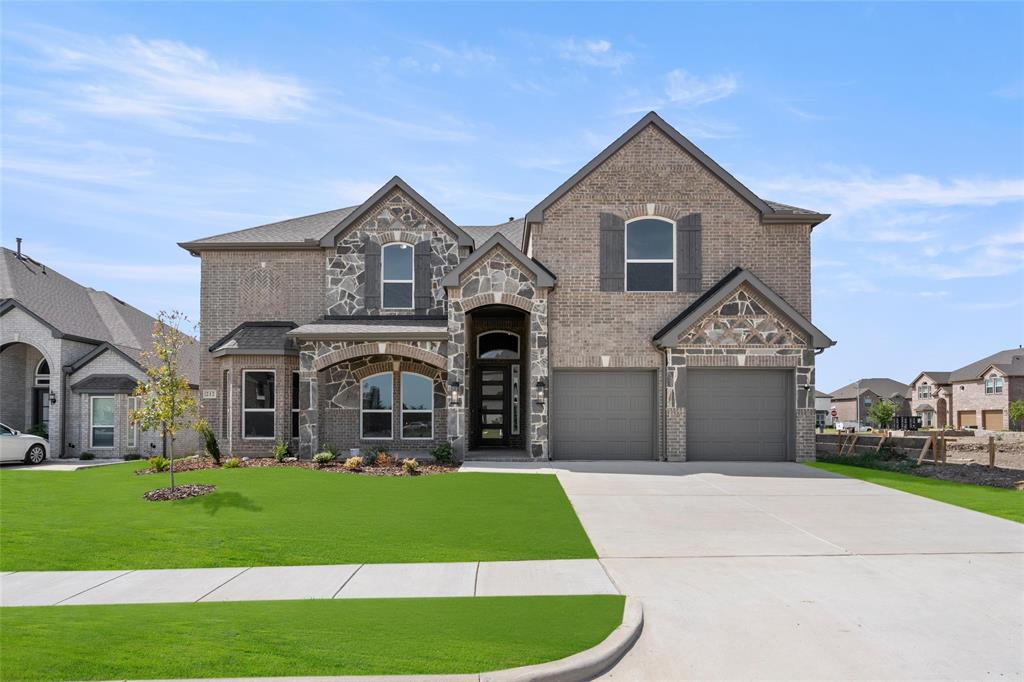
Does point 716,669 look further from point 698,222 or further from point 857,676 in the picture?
point 698,222

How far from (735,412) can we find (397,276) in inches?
420

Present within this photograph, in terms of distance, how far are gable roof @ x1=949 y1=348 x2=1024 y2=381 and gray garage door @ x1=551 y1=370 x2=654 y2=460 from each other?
175ft

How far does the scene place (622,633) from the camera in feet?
20.6

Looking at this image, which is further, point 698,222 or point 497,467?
point 698,222

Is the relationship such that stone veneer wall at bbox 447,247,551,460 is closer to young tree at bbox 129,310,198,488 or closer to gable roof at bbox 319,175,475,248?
gable roof at bbox 319,175,475,248

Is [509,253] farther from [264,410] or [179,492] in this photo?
[179,492]

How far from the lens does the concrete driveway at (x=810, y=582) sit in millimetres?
5945

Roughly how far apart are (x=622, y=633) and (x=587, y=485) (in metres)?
8.93

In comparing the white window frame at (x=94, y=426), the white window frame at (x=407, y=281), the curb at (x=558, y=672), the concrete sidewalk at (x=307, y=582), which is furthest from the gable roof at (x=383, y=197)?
the curb at (x=558, y=672)

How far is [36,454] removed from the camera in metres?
22.3

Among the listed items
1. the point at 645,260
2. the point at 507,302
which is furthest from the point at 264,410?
the point at 645,260

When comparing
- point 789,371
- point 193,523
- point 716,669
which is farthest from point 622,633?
point 789,371

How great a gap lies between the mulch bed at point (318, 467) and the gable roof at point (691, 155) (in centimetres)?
737

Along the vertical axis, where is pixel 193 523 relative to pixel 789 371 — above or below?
below
